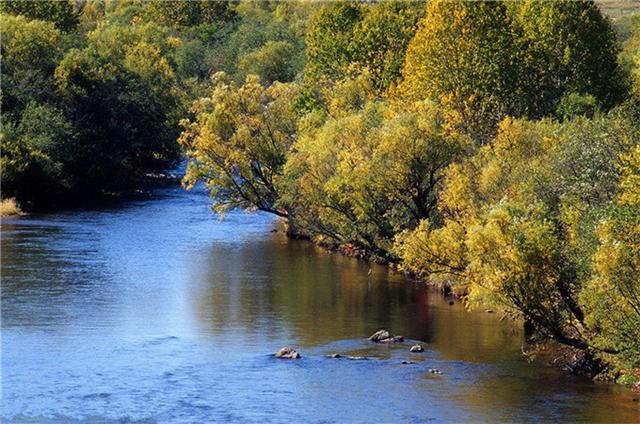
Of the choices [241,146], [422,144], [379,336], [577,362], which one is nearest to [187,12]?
[241,146]

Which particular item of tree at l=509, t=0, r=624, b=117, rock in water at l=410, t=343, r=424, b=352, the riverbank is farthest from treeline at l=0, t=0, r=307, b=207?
rock in water at l=410, t=343, r=424, b=352

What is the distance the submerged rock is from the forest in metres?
2.97

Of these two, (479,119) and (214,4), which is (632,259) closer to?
(479,119)

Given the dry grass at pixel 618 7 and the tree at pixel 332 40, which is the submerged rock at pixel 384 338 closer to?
the tree at pixel 332 40

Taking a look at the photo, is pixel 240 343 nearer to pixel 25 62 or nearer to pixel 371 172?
pixel 371 172

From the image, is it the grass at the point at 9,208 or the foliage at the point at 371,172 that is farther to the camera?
the grass at the point at 9,208

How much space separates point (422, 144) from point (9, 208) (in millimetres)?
29450

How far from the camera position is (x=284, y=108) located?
63.1 m

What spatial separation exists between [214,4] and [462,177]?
389 feet

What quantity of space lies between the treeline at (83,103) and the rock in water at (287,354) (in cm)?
3613

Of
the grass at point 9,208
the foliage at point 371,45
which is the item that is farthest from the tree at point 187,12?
the grass at point 9,208

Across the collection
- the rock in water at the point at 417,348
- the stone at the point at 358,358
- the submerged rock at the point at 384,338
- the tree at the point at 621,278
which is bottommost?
the stone at the point at 358,358

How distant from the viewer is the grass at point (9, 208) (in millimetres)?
67625

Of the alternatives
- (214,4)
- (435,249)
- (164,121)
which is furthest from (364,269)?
(214,4)
